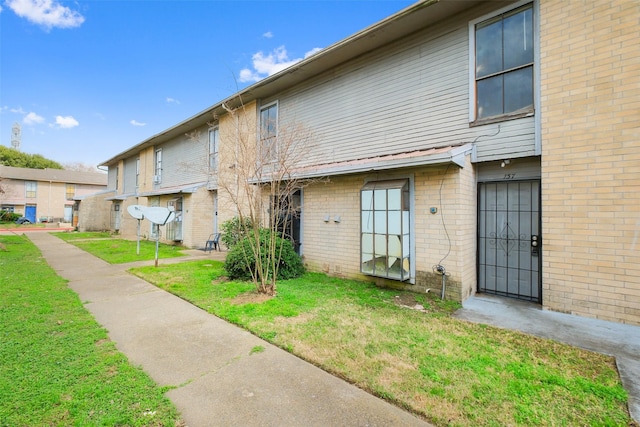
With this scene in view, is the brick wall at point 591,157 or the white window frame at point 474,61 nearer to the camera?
the brick wall at point 591,157

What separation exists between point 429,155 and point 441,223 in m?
1.44

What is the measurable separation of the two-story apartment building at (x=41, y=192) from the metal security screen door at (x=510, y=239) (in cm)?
4492

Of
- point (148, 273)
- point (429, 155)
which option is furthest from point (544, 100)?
point (148, 273)

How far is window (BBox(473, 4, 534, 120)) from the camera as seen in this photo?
5.30 m

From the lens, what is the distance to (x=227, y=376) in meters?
2.93

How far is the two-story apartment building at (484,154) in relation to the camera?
4.41 m

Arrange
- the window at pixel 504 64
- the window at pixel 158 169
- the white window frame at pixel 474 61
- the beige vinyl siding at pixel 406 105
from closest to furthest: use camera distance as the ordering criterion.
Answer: the white window frame at pixel 474 61
the window at pixel 504 64
the beige vinyl siding at pixel 406 105
the window at pixel 158 169

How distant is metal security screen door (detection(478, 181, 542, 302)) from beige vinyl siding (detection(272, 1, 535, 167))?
0.82m

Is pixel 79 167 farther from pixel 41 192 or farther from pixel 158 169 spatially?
pixel 158 169

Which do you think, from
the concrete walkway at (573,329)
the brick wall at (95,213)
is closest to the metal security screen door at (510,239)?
the concrete walkway at (573,329)

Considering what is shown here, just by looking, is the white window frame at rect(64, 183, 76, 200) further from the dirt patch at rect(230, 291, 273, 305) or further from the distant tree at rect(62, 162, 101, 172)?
the dirt patch at rect(230, 291, 273, 305)

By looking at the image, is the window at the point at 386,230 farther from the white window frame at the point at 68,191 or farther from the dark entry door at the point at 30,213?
the dark entry door at the point at 30,213

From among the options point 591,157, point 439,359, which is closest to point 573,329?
point 439,359

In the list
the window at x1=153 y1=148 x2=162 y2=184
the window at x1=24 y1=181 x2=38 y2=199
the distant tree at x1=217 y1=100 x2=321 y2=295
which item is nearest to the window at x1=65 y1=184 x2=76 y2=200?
the window at x1=24 y1=181 x2=38 y2=199
